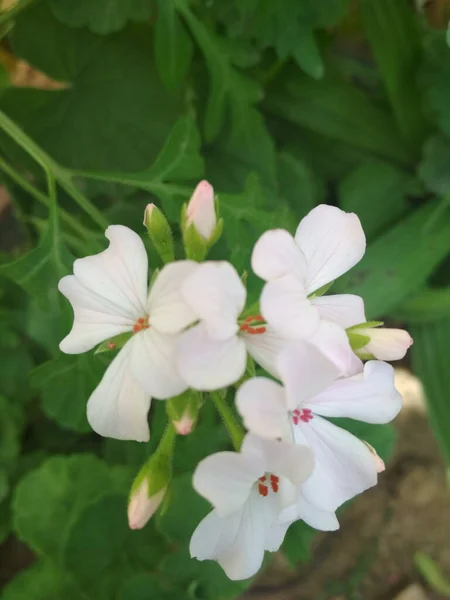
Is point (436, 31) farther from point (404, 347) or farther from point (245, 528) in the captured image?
point (245, 528)

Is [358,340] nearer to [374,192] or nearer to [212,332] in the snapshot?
[212,332]

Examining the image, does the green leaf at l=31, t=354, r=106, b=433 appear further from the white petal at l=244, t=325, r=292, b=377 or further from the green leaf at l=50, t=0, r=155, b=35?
the green leaf at l=50, t=0, r=155, b=35

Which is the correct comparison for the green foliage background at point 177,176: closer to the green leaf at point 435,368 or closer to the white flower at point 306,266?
the green leaf at point 435,368

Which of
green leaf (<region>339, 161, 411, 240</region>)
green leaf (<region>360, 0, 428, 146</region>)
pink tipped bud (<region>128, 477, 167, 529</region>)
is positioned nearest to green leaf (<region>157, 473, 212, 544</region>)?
pink tipped bud (<region>128, 477, 167, 529</region>)

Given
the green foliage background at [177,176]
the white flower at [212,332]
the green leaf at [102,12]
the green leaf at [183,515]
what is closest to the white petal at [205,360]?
the white flower at [212,332]

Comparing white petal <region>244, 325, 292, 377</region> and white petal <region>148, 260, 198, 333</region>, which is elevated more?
white petal <region>148, 260, 198, 333</region>

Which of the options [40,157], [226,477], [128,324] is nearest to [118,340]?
[128,324]
